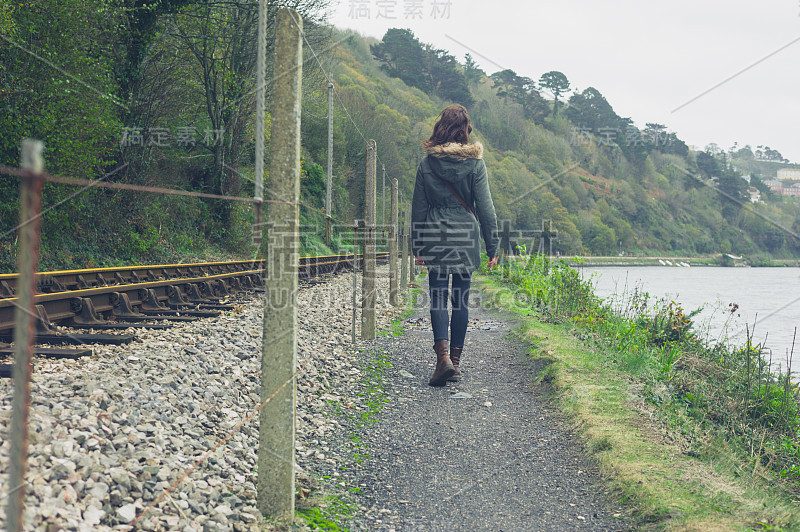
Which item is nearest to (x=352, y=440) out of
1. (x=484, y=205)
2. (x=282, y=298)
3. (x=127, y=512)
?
(x=282, y=298)

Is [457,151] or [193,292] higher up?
[457,151]

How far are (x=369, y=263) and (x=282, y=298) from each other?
541 cm

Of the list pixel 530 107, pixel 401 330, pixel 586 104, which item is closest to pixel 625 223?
pixel 586 104

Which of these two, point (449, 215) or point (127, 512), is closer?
point (127, 512)

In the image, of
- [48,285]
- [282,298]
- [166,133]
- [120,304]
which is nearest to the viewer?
[282,298]

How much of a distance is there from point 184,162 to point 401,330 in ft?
53.3

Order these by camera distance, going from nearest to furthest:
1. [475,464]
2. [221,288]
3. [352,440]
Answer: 1. [475,464]
2. [352,440]
3. [221,288]

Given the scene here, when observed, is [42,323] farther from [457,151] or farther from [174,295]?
[457,151]

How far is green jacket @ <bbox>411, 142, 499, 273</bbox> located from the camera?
523cm

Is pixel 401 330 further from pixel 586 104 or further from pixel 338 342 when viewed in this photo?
pixel 586 104

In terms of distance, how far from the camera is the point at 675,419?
14.8 ft

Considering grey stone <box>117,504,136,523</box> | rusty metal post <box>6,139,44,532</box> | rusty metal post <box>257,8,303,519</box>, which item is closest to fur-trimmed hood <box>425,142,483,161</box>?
rusty metal post <box>257,8,303,519</box>

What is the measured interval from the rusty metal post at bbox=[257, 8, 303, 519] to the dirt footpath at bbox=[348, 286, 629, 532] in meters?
0.46

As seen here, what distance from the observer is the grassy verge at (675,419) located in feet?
9.78
